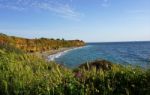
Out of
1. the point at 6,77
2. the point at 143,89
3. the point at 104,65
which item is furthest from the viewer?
the point at 104,65

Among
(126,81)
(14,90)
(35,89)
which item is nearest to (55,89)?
(35,89)

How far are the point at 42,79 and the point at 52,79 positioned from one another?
29 cm

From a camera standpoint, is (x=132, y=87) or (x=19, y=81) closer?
(x=132, y=87)

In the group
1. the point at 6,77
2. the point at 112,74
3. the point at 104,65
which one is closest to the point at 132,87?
the point at 112,74

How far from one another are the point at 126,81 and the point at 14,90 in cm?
311

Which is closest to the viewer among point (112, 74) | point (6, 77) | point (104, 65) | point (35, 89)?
point (35, 89)

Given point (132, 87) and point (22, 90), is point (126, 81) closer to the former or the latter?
point (132, 87)

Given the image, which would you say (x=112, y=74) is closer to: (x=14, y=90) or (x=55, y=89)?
(x=55, y=89)

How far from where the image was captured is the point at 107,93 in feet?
26.9

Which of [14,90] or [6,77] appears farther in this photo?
[6,77]

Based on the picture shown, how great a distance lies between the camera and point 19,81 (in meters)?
9.29

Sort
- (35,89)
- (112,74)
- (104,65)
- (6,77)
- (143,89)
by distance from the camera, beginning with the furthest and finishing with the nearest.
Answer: (104,65), (6,77), (112,74), (35,89), (143,89)

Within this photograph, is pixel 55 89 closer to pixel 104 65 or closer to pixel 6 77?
pixel 6 77

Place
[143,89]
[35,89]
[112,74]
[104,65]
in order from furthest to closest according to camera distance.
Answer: [104,65] → [112,74] → [35,89] → [143,89]
